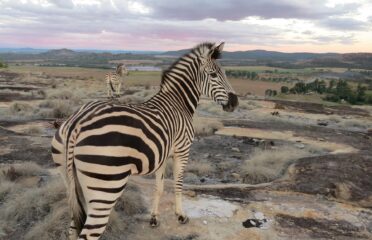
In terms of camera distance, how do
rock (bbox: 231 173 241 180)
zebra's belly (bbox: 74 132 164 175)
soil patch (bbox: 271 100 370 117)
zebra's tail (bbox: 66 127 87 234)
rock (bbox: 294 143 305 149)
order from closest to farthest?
zebra's belly (bbox: 74 132 164 175) < zebra's tail (bbox: 66 127 87 234) < rock (bbox: 231 173 241 180) < rock (bbox: 294 143 305 149) < soil patch (bbox: 271 100 370 117)

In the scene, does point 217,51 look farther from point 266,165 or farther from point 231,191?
point 266,165

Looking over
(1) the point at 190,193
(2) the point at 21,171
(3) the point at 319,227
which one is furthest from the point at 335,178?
(2) the point at 21,171

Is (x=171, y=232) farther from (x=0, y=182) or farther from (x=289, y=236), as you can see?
(x=0, y=182)

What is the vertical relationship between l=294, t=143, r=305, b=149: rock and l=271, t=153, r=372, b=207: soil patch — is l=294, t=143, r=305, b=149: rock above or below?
below

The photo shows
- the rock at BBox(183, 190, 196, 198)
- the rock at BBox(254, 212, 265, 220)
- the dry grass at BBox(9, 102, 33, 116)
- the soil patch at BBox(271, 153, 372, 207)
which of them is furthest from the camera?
the dry grass at BBox(9, 102, 33, 116)

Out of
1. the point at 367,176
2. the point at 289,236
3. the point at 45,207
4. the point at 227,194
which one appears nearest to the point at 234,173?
the point at 227,194

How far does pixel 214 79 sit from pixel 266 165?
5.09 meters

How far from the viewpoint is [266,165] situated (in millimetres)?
10469

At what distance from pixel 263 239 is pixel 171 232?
4.88 feet

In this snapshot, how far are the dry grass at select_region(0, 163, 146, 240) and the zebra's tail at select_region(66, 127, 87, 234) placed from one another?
1.75 m

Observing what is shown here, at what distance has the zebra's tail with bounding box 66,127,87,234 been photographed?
12.9 ft

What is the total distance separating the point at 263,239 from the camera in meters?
5.82

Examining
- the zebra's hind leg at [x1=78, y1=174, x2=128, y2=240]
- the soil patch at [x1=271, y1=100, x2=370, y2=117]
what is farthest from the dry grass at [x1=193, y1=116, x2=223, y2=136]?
the soil patch at [x1=271, y1=100, x2=370, y2=117]

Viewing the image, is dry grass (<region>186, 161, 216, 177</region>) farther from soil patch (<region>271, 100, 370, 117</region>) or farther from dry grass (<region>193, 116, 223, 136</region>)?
soil patch (<region>271, 100, 370, 117</region>)
